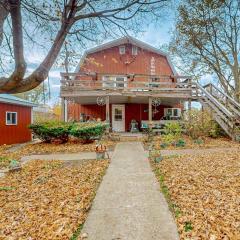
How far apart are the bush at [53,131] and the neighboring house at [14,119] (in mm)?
3296

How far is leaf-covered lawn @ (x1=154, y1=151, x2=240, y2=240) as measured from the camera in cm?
346

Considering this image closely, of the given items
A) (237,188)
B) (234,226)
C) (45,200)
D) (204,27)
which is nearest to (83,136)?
(45,200)

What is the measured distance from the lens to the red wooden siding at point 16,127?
51.5 feet

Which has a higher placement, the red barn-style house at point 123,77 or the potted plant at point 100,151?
the red barn-style house at point 123,77

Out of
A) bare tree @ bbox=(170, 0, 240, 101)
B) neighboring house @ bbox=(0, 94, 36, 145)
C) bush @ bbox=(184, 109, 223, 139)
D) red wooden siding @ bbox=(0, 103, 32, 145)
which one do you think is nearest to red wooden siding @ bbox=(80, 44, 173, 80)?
bare tree @ bbox=(170, 0, 240, 101)

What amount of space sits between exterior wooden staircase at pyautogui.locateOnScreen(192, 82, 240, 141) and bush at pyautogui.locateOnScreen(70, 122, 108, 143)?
641 centimetres

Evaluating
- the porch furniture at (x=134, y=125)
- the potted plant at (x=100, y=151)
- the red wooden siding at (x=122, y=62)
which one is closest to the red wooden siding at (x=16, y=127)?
the red wooden siding at (x=122, y=62)

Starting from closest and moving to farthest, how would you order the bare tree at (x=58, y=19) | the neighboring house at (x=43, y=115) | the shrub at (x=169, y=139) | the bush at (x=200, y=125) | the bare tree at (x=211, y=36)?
the bare tree at (x=58, y=19), the shrub at (x=169, y=139), the bush at (x=200, y=125), the bare tree at (x=211, y=36), the neighboring house at (x=43, y=115)

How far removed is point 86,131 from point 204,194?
28.8ft

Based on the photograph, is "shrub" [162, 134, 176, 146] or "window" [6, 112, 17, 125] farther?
"window" [6, 112, 17, 125]

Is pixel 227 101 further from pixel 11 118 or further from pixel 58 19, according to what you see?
pixel 11 118

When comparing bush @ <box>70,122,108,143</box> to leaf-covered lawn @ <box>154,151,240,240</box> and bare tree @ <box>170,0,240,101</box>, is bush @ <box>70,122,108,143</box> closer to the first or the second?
leaf-covered lawn @ <box>154,151,240,240</box>

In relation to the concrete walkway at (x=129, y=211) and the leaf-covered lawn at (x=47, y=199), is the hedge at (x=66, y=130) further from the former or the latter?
the concrete walkway at (x=129, y=211)

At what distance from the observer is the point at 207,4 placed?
16.8 metres
